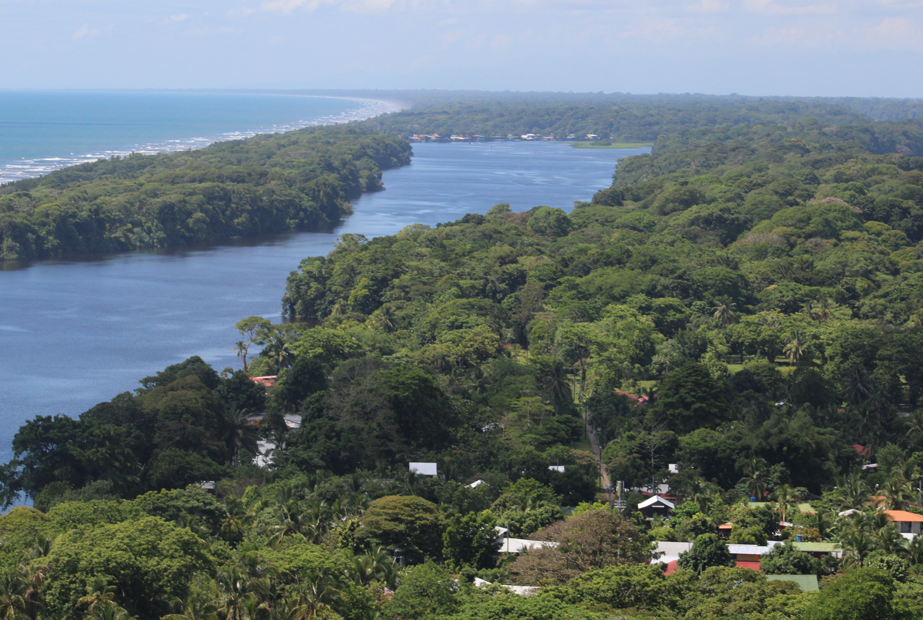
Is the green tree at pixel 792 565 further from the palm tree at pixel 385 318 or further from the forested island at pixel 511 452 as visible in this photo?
the palm tree at pixel 385 318

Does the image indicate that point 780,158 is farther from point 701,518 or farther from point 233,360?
point 701,518

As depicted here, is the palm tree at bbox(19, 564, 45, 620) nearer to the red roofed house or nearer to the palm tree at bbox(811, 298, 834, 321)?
the red roofed house

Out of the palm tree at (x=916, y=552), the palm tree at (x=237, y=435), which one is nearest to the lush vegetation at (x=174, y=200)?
the palm tree at (x=237, y=435)

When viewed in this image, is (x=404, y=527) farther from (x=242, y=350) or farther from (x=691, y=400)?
(x=242, y=350)

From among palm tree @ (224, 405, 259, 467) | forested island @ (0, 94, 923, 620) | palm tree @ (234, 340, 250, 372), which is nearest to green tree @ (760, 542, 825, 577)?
forested island @ (0, 94, 923, 620)

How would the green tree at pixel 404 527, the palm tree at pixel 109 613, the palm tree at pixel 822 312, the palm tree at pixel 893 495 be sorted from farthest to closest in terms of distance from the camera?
1. the palm tree at pixel 822 312
2. the palm tree at pixel 893 495
3. the green tree at pixel 404 527
4. the palm tree at pixel 109 613

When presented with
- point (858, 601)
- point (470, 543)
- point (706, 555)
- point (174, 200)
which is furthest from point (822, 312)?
point (174, 200)
